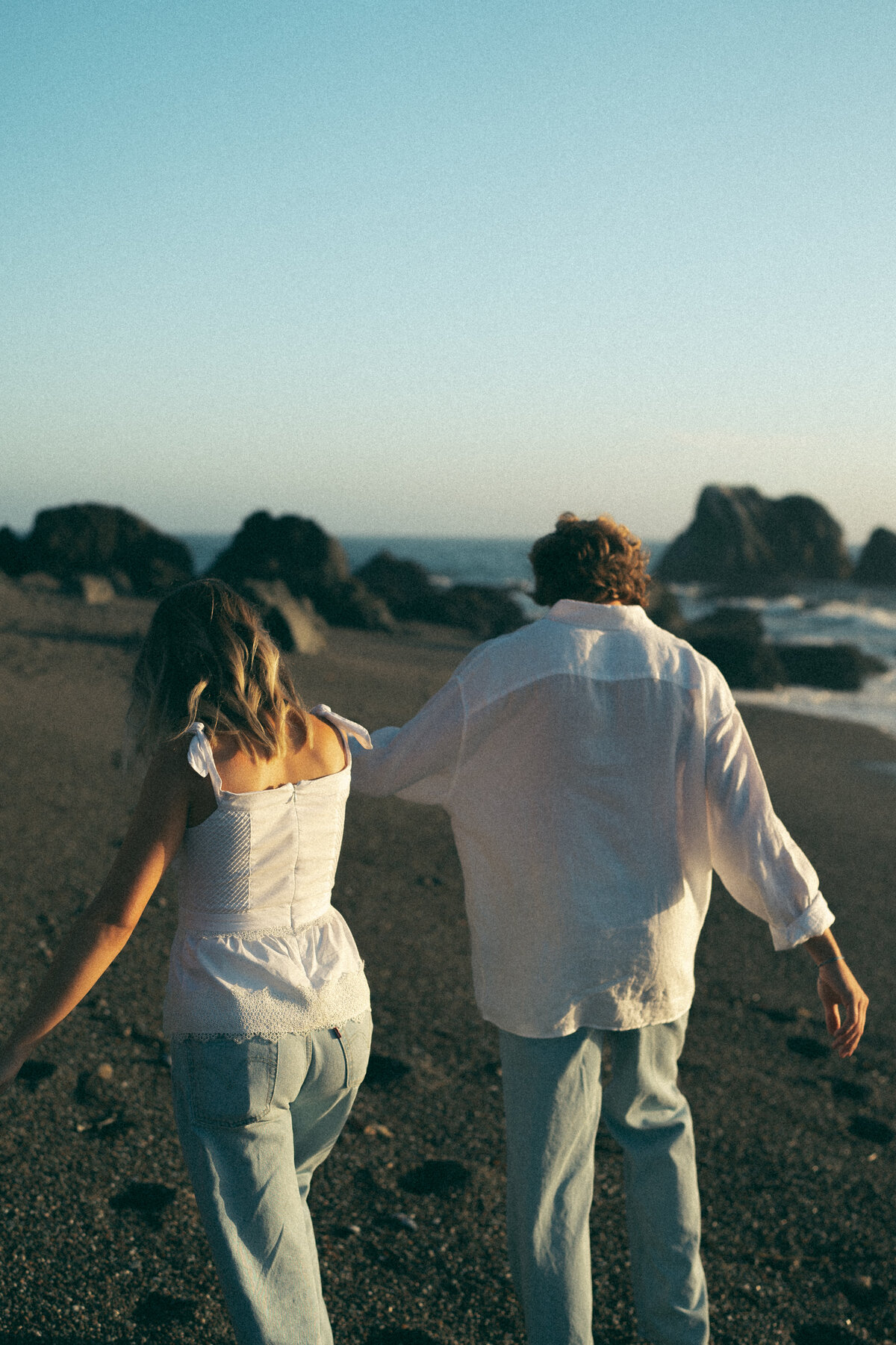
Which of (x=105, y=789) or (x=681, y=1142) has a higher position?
(x=681, y=1142)

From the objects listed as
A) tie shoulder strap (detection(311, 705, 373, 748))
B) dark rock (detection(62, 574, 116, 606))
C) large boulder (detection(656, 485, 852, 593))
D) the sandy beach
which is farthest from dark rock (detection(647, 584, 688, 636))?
large boulder (detection(656, 485, 852, 593))

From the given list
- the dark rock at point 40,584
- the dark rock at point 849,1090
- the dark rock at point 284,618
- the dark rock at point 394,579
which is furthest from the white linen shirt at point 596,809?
the dark rock at point 394,579

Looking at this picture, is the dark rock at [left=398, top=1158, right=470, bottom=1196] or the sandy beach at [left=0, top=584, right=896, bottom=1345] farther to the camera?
the dark rock at [left=398, top=1158, right=470, bottom=1196]

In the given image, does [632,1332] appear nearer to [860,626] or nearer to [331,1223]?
[331,1223]

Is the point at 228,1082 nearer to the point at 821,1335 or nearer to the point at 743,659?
the point at 821,1335

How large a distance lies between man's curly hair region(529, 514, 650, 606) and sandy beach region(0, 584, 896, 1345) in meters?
1.70

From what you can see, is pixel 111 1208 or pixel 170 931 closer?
pixel 111 1208

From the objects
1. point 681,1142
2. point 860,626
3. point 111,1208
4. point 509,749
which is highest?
point 509,749

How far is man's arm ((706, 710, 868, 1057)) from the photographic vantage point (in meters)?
2.16

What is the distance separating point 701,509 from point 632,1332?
86717 millimetres

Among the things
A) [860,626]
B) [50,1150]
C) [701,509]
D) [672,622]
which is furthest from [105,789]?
[701,509]

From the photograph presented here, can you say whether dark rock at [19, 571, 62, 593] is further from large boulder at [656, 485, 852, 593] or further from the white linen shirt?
large boulder at [656, 485, 852, 593]

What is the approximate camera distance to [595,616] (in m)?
2.18

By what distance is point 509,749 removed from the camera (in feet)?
7.09
